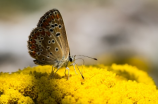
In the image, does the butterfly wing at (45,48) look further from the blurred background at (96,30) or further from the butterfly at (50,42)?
the blurred background at (96,30)

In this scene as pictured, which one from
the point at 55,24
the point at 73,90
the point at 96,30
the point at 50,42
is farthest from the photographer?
the point at 96,30

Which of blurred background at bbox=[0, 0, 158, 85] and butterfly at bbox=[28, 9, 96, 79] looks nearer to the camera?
butterfly at bbox=[28, 9, 96, 79]

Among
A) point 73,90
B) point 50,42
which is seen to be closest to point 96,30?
point 50,42

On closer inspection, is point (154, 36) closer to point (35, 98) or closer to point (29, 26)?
point (29, 26)

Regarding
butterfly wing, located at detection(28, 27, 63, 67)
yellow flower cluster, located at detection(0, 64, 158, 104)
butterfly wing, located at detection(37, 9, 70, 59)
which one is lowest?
yellow flower cluster, located at detection(0, 64, 158, 104)

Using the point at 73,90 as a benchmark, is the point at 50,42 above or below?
above

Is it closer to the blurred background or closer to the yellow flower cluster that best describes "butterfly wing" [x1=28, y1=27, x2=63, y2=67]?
the yellow flower cluster

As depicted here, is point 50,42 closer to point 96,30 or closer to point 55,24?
point 55,24

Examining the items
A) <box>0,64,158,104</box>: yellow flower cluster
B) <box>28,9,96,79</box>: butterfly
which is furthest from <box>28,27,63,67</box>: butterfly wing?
<box>0,64,158,104</box>: yellow flower cluster
